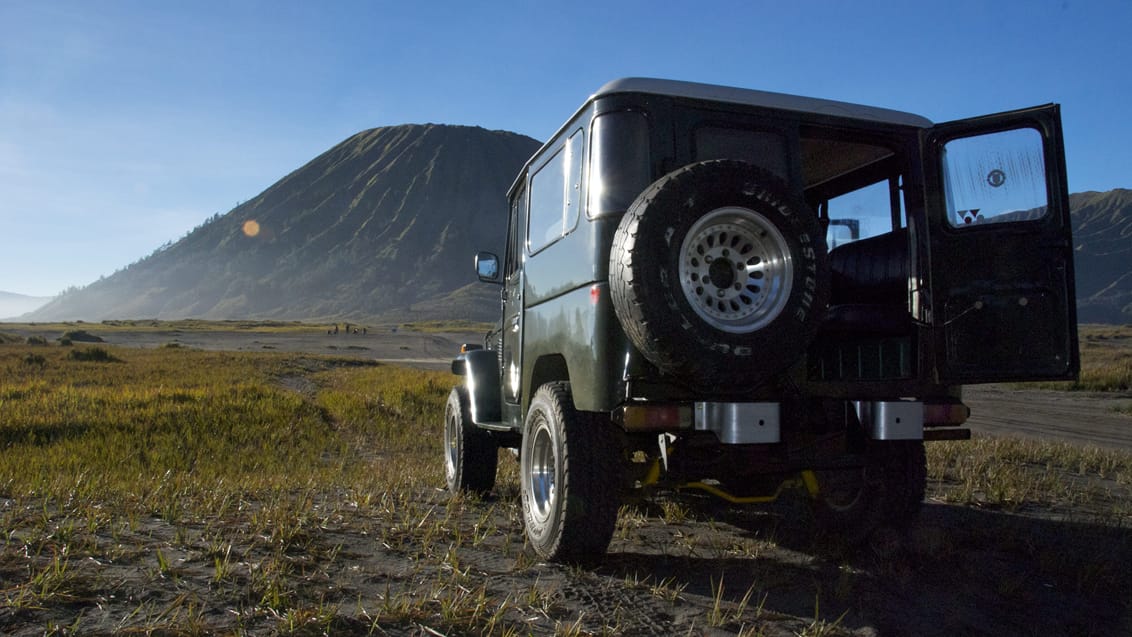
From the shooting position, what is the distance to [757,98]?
15.0 feet

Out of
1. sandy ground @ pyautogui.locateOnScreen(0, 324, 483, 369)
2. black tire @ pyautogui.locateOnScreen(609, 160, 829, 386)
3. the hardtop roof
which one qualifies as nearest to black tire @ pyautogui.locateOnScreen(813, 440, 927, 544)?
black tire @ pyautogui.locateOnScreen(609, 160, 829, 386)

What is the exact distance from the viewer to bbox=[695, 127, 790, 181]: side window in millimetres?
4566

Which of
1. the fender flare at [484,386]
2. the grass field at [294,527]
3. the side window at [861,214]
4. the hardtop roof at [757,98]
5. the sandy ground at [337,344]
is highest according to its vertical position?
the sandy ground at [337,344]

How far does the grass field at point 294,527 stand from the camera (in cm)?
338

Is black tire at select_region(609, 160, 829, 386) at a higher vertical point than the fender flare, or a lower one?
higher

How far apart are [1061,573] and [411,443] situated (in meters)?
7.76

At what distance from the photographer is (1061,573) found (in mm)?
4473

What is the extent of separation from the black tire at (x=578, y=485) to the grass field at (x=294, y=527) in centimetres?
22

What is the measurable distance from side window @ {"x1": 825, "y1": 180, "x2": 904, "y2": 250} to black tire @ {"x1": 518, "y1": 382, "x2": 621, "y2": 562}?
2.57m

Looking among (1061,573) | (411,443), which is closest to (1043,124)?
(1061,573)

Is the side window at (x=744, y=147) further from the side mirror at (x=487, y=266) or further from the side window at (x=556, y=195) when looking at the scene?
the side mirror at (x=487, y=266)

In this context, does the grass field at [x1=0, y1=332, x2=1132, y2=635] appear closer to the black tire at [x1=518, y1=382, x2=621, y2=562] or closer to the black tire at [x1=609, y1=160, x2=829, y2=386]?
the black tire at [x1=518, y1=382, x2=621, y2=562]

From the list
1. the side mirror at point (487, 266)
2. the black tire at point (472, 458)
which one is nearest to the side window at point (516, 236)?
the side mirror at point (487, 266)

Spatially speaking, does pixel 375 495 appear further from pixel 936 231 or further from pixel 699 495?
pixel 936 231
